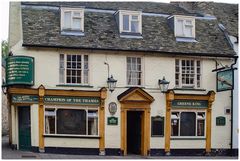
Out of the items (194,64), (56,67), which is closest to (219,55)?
(194,64)

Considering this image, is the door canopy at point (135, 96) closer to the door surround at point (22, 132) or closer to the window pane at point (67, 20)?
the window pane at point (67, 20)

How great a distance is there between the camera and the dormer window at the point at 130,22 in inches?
883

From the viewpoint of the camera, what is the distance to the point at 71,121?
832 inches

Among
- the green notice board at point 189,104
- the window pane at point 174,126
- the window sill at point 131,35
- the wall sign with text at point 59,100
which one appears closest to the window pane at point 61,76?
the wall sign with text at point 59,100

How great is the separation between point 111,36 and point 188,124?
18.3 ft

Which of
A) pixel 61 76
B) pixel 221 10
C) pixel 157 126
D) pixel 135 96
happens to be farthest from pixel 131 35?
pixel 221 10

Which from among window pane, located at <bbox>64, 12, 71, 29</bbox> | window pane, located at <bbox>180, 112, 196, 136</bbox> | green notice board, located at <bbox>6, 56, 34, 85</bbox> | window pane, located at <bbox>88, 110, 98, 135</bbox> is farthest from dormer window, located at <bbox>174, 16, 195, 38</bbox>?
green notice board, located at <bbox>6, 56, 34, 85</bbox>

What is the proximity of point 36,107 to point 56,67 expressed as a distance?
→ 199 cm

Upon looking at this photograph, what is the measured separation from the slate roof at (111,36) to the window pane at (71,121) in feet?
9.69

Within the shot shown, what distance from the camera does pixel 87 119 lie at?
69.7 ft

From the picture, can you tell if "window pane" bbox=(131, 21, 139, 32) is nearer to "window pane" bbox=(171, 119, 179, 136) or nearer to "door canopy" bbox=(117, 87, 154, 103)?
"door canopy" bbox=(117, 87, 154, 103)

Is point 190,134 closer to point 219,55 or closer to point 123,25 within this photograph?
point 219,55

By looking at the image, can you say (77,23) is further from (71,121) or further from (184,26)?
(184,26)

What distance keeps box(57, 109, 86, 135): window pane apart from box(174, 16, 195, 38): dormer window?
6296 millimetres
